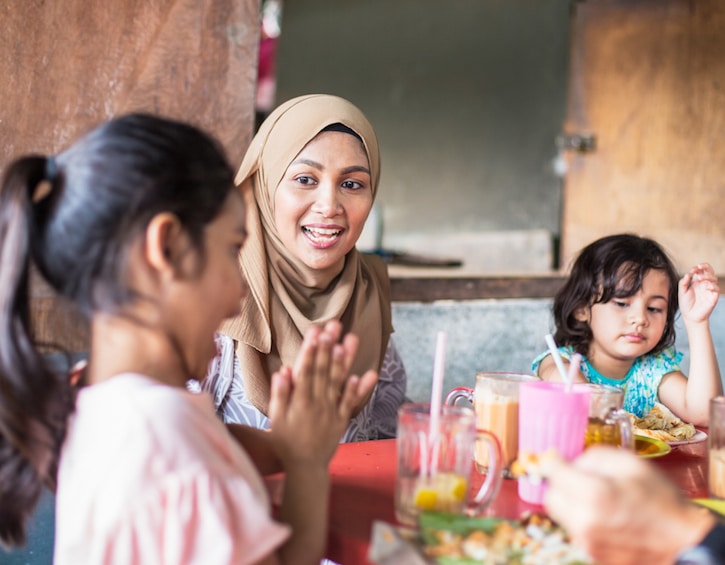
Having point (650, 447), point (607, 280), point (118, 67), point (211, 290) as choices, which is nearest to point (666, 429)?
point (650, 447)

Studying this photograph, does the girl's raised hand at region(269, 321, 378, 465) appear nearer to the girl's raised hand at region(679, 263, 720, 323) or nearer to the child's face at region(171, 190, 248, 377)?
the child's face at region(171, 190, 248, 377)

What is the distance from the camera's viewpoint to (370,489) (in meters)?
1.36

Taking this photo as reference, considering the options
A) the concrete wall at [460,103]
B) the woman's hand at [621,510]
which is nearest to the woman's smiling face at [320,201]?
the woman's hand at [621,510]

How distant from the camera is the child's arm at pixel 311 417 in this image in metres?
1.14

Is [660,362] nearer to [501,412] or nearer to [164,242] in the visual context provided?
[501,412]

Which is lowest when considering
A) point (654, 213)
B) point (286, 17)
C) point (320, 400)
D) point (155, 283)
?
point (320, 400)

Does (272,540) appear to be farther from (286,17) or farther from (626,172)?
(286,17)

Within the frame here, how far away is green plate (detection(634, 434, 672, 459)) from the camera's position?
5.02 feet

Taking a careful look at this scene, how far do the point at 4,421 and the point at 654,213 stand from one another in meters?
3.79

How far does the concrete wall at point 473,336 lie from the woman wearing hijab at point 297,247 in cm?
85

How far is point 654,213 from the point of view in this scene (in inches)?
169

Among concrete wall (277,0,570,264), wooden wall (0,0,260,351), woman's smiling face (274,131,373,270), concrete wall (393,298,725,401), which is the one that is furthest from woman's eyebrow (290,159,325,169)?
concrete wall (277,0,570,264)

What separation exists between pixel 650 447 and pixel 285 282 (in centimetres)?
100

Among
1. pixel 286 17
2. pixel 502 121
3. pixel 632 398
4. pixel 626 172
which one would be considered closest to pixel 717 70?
pixel 626 172
